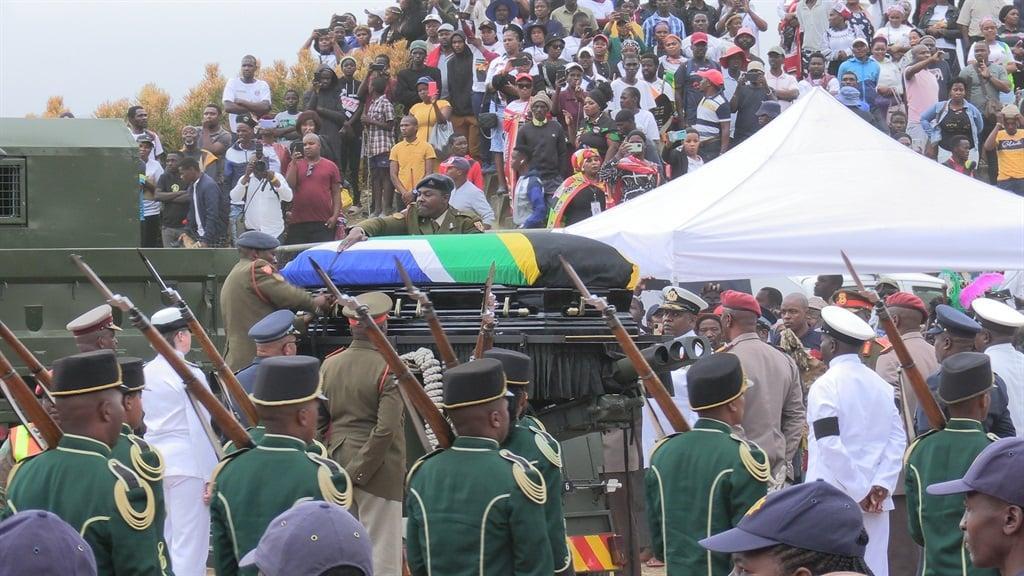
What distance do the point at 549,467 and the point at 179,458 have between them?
9.91 ft

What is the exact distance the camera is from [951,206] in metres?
10.1

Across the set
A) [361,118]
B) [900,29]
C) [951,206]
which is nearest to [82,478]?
[951,206]

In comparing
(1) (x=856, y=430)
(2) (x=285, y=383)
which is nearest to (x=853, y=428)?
(1) (x=856, y=430)

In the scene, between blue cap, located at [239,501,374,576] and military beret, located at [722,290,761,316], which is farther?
military beret, located at [722,290,761,316]

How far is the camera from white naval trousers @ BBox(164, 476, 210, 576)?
8891mm

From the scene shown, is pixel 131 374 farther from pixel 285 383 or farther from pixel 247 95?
pixel 247 95

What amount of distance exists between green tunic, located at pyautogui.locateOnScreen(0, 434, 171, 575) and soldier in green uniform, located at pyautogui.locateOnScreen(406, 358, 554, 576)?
989 mm

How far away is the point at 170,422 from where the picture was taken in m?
8.86

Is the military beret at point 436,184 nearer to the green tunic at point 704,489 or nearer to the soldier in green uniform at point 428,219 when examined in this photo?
the soldier in green uniform at point 428,219

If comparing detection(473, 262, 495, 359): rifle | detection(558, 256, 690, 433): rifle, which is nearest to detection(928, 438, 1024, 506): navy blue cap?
detection(558, 256, 690, 433): rifle

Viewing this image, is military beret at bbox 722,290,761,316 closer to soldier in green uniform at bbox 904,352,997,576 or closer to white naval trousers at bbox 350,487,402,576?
white naval trousers at bbox 350,487,402,576

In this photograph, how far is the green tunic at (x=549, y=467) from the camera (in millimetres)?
6328

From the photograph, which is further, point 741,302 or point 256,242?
point 256,242

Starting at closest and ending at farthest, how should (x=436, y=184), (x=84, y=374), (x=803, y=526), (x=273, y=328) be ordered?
(x=803, y=526) < (x=84, y=374) < (x=273, y=328) < (x=436, y=184)
